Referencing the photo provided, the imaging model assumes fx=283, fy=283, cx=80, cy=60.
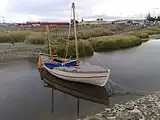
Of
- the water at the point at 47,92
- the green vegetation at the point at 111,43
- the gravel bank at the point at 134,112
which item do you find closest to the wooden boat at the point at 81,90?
the water at the point at 47,92

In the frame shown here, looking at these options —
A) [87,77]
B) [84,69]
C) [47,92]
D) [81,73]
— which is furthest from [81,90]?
[47,92]

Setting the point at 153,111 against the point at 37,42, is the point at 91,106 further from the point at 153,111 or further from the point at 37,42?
the point at 37,42

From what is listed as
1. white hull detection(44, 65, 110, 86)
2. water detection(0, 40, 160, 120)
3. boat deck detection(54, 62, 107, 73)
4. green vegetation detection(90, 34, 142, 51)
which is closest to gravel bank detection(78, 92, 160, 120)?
water detection(0, 40, 160, 120)

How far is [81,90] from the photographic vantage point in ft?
79.7

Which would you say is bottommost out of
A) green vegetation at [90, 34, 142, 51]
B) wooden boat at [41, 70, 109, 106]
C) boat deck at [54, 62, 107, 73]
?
wooden boat at [41, 70, 109, 106]

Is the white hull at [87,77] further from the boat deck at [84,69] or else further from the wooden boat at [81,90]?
the wooden boat at [81,90]

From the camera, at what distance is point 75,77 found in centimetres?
2564

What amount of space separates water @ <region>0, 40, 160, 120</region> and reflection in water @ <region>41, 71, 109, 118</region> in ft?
0.49

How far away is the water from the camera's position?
1830cm

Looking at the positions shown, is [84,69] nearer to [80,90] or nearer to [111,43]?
[80,90]

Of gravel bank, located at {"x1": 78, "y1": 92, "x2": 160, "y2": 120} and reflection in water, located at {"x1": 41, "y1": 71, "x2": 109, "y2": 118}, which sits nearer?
gravel bank, located at {"x1": 78, "y1": 92, "x2": 160, "y2": 120}

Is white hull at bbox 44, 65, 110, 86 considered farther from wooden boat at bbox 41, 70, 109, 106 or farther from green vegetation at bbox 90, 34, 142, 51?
green vegetation at bbox 90, 34, 142, 51

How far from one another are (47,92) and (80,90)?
2865mm

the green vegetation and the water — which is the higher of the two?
the green vegetation
